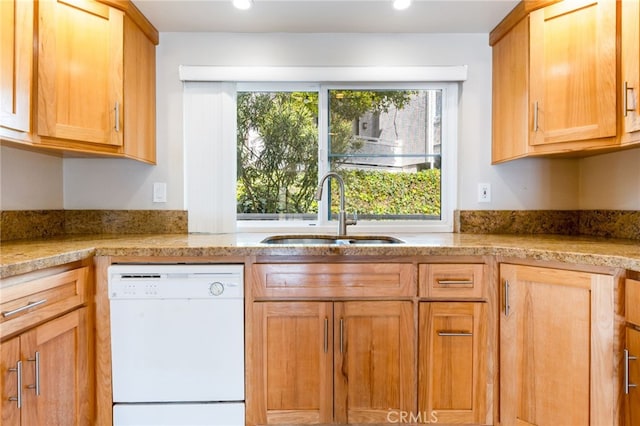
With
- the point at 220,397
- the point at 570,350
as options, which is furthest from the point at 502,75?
the point at 220,397

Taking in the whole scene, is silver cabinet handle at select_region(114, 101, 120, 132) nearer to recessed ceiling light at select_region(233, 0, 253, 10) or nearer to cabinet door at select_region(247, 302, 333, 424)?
recessed ceiling light at select_region(233, 0, 253, 10)

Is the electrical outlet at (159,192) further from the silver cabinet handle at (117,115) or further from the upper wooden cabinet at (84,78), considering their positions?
the silver cabinet handle at (117,115)

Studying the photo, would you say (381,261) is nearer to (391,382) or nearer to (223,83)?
(391,382)

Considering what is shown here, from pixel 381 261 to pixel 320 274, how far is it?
27 centimetres

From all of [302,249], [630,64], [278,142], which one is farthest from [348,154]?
[630,64]

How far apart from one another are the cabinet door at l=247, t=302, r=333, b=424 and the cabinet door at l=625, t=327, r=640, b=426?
41.5 inches

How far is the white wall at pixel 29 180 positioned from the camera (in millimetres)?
1715

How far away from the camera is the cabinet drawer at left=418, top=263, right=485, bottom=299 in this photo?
Result: 1541mm

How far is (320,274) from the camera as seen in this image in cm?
153

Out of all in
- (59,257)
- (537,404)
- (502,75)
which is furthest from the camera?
(502,75)

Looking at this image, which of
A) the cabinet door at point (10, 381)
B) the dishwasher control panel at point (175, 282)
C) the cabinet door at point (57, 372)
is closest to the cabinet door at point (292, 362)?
the dishwasher control panel at point (175, 282)

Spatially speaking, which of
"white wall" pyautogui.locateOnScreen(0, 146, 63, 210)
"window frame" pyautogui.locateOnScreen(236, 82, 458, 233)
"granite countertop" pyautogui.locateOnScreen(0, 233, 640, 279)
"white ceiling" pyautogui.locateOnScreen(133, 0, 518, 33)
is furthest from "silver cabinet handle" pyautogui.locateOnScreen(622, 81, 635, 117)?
"white wall" pyautogui.locateOnScreen(0, 146, 63, 210)

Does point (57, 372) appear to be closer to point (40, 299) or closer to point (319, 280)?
point (40, 299)

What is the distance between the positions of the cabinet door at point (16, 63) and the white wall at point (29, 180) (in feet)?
1.30
